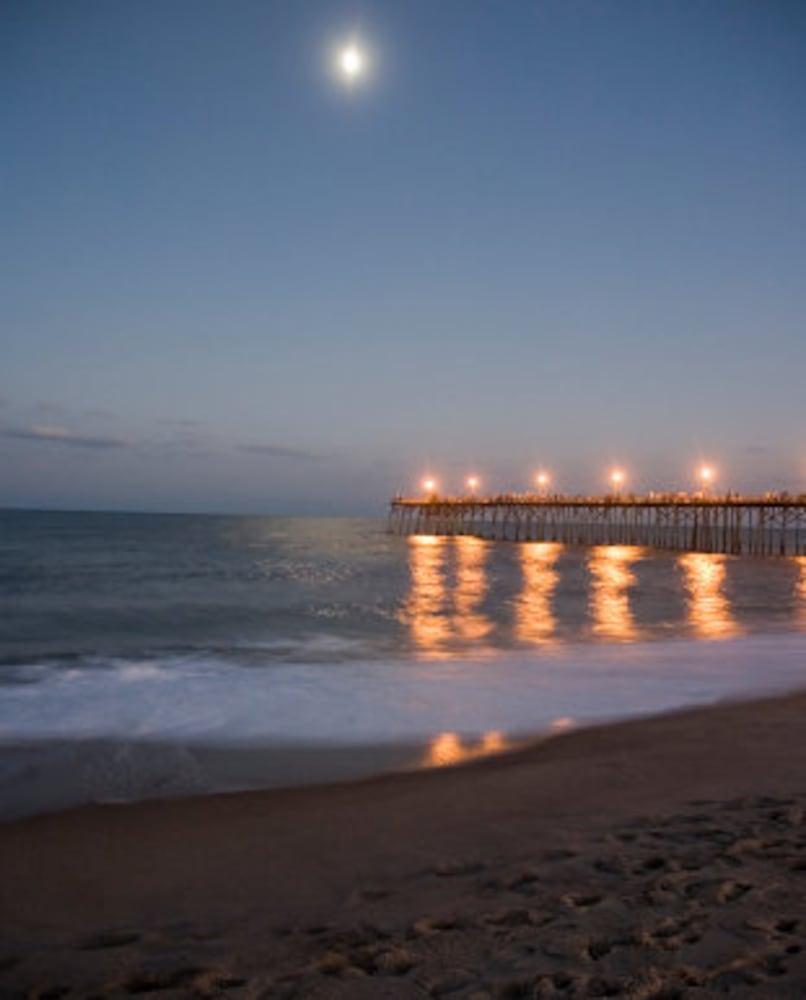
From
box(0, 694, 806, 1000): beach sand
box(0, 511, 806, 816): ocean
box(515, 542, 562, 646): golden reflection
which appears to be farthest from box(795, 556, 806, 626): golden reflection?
box(0, 694, 806, 1000): beach sand

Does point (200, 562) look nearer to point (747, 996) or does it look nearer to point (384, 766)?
point (384, 766)

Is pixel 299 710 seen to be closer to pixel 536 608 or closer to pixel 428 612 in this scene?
pixel 428 612

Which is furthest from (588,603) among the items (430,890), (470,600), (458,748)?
(430,890)

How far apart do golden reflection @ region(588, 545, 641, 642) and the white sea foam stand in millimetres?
3691

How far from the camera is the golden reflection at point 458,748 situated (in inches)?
297

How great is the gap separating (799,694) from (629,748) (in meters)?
4.20

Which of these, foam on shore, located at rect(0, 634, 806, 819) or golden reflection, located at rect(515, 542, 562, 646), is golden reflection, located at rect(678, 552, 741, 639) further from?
golden reflection, located at rect(515, 542, 562, 646)

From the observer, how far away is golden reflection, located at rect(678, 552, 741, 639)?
1855 cm

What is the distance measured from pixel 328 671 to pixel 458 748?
18.3 ft

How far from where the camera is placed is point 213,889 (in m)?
4.46

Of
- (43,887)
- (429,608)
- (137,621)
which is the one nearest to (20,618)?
(137,621)

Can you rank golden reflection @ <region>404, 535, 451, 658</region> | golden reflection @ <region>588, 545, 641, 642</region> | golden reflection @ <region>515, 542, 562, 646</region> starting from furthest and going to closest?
golden reflection @ <region>588, 545, 641, 642</region>
golden reflection @ <region>515, 542, 562, 646</region>
golden reflection @ <region>404, 535, 451, 658</region>

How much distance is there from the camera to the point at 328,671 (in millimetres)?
13227

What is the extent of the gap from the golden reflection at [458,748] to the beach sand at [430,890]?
0.64 metres
